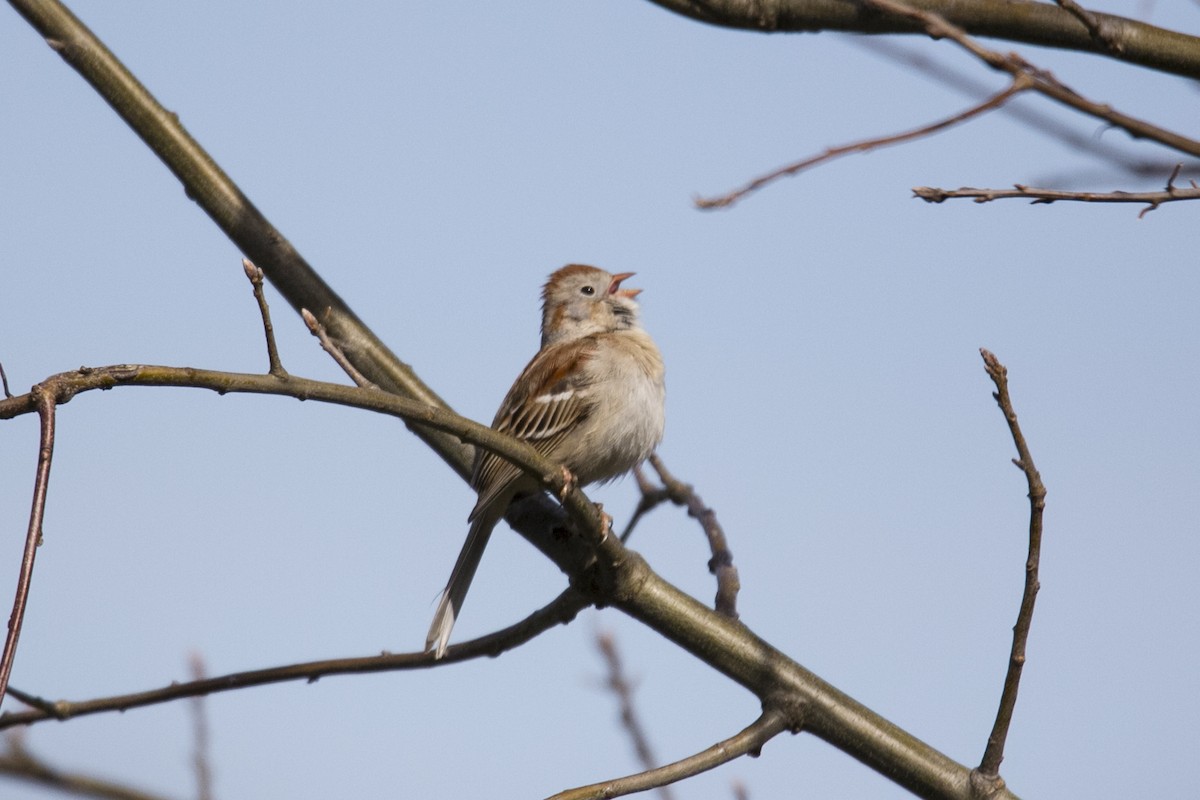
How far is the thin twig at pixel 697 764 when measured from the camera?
10.9 ft

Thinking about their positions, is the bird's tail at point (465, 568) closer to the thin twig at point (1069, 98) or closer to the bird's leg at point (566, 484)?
the bird's leg at point (566, 484)

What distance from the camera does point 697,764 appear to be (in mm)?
3625

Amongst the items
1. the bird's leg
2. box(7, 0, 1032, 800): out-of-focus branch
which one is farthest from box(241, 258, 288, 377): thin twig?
the bird's leg

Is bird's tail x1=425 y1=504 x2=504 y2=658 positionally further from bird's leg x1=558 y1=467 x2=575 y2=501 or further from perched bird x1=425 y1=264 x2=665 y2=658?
bird's leg x1=558 y1=467 x2=575 y2=501

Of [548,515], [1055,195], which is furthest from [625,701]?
[1055,195]

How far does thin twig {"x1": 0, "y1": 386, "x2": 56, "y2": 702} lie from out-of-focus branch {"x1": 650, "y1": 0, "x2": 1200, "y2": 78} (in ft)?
6.98

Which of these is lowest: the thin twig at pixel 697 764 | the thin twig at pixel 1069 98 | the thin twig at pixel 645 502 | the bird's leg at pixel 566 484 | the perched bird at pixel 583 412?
the thin twig at pixel 697 764

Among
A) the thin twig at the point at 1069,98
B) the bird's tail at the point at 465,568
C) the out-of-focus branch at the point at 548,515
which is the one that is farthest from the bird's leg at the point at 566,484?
the bird's tail at the point at 465,568

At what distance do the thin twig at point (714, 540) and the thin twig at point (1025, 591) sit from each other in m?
0.95

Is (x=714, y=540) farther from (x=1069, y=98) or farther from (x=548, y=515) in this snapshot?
(x=1069, y=98)

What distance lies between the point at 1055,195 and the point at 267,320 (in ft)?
5.63

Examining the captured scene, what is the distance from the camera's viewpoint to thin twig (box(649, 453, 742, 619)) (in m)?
4.59

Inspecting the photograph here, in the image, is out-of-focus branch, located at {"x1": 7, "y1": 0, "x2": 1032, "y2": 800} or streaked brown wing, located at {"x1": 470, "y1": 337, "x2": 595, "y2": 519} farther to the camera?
streaked brown wing, located at {"x1": 470, "y1": 337, "x2": 595, "y2": 519}

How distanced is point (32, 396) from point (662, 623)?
2.18 meters
